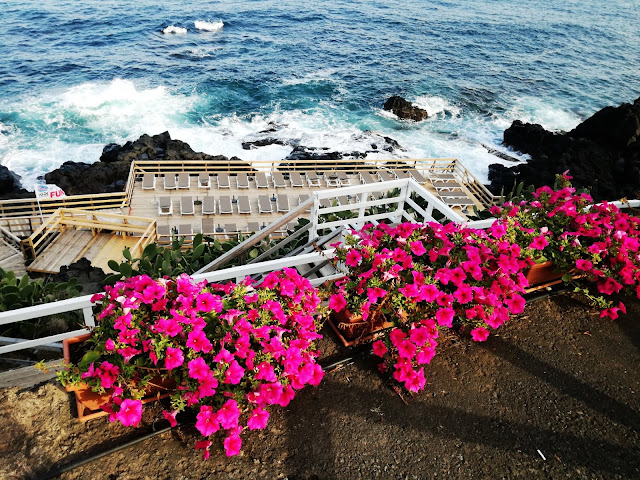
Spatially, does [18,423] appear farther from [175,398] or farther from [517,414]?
[517,414]

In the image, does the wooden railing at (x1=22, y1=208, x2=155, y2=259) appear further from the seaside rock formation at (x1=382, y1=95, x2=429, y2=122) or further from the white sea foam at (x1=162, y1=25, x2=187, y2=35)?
the white sea foam at (x1=162, y1=25, x2=187, y2=35)

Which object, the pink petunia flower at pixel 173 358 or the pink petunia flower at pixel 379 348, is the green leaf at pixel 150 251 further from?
the pink petunia flower at pixel 379 348

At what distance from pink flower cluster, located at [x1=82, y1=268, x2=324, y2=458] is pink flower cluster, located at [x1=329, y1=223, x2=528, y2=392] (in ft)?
2.04

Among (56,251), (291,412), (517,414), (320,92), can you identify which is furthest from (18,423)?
(320,92)

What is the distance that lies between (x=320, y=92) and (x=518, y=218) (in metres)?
33.9

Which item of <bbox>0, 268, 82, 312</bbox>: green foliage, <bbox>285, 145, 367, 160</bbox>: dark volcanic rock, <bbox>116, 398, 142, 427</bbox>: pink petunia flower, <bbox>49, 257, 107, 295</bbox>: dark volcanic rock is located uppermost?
<bbox>116, 398, 142, 427</bbox>: pink petunia flower

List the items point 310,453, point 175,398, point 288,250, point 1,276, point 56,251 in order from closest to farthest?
1. point 175,398
2. point 310,453
3. point 1,276
4. point 288,250
5. point 56,251

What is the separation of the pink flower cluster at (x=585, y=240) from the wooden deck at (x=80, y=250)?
9.50 m

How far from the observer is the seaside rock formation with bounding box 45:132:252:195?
2069cm

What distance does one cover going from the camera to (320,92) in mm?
36250

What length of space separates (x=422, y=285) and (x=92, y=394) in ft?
7.58

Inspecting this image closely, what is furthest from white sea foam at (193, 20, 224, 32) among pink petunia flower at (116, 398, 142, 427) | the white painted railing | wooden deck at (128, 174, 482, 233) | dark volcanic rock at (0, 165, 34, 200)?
pink petunia flower at (116, 398, 142, 427)

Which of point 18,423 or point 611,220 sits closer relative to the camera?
point 18,423

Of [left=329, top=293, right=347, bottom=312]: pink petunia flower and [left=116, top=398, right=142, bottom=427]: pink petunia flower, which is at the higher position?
[left=329, top=293, right=347, bottom=312]: pink petunia flower
